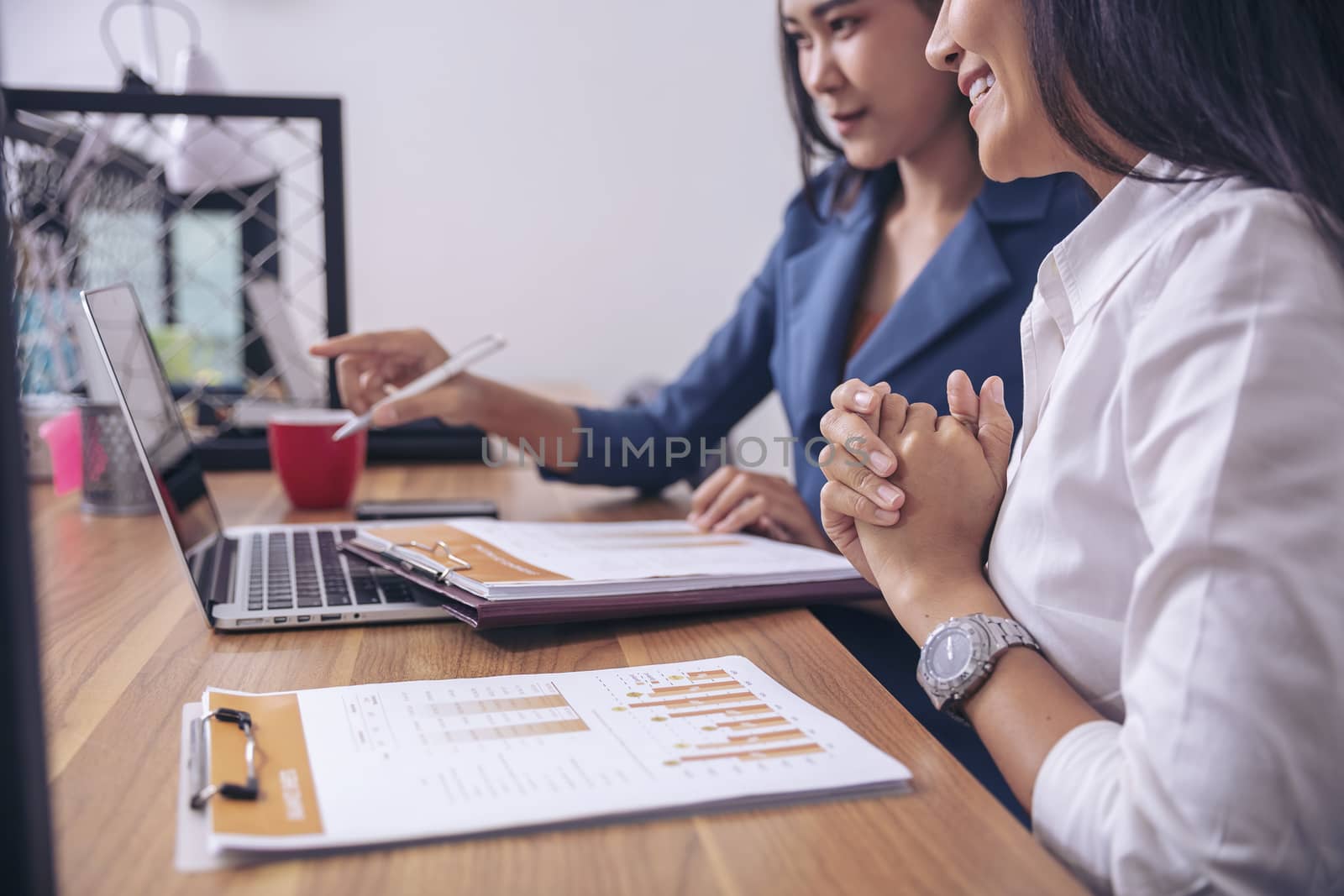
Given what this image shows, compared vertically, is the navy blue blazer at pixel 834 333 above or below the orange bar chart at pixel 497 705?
above

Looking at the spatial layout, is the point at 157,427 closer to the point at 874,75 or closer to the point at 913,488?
the point at 913,488

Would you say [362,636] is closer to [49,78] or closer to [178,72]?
[178,72]

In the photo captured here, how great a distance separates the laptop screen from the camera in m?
0.80

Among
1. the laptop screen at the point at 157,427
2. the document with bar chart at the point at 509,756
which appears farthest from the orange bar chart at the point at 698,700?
the laptop screen at the point at 157,427

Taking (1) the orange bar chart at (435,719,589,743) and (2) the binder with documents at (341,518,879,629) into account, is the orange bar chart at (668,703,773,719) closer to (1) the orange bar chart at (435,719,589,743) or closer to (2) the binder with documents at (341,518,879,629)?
(1) the orange bar chart at (435,719,589,743)

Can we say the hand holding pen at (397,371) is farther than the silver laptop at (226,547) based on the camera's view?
Yes

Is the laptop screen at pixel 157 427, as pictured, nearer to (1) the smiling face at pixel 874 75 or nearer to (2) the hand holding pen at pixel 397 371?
(2) the hand holding pen at pixel 397 371

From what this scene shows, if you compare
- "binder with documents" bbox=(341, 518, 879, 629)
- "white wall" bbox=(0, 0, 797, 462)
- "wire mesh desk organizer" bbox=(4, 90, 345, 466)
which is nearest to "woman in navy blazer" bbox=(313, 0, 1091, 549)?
"binder with documents" bbox=(341, 518, 879, 629)

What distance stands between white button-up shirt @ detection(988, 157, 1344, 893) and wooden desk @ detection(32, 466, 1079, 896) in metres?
0.05

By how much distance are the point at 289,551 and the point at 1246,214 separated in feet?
2.59

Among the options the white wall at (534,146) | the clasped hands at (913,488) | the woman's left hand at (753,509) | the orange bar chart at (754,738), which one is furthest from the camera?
the white wall at (534,146)

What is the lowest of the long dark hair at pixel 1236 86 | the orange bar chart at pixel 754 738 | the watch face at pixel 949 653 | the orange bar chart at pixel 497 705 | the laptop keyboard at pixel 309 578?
the laptop keyboard at pixel 309 578

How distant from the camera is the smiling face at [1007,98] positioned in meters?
0.67

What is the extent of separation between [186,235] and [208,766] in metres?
2.47
